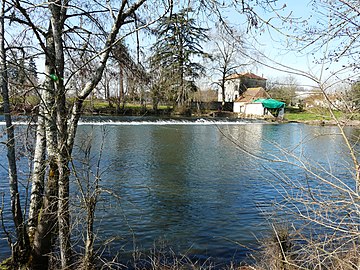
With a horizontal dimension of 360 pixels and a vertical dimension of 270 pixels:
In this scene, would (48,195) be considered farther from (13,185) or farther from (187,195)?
(187,195)

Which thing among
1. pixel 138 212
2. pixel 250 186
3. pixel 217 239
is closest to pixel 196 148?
pixel 250 186

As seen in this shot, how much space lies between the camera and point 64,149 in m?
3.41

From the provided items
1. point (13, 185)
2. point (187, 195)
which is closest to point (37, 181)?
point (13, 185)

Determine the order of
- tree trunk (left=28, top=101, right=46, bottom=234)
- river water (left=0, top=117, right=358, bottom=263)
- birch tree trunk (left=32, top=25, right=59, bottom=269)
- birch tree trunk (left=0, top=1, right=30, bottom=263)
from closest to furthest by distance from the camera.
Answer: birch tree trunk (left=32, top=25, right=59, bottom=269) → birch tree trunk (left=0, top=1, right=30, bottom=263) → tree trunk (left=28, top=101, right=46, bottom=234) → river water (left=0, top=117, right=358, bottom=263)

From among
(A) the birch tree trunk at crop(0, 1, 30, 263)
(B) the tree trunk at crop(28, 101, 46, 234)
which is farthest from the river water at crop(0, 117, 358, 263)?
(A) the birch tree trunk at crop(0, 1, 30, 263)

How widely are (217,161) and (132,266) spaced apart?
28.8ft

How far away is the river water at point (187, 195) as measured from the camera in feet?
16.6

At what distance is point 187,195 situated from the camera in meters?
9.00

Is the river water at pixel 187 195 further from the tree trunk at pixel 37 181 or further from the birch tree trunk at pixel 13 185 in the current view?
the birch tree trunk at pixel 13 185

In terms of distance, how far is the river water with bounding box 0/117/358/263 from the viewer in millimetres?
5074

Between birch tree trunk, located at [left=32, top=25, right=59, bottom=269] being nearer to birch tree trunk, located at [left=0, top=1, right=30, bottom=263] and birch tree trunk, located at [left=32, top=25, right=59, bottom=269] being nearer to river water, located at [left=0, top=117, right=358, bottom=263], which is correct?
birch tree trunk, located at [left=0, top=1, right=30, bottom=263]

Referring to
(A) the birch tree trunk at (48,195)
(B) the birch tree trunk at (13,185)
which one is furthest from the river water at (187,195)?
(B) the birch tree trunk at (13,185)

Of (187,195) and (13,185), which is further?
(187,195)

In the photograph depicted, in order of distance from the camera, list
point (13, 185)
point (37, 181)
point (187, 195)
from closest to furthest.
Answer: point (37, 181) < point (13, 185) < point (187, 195)
